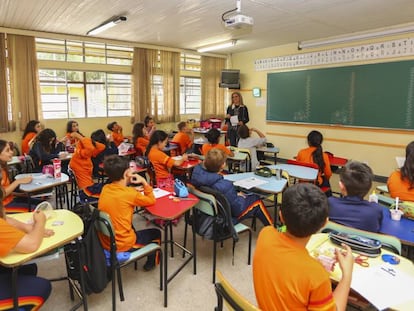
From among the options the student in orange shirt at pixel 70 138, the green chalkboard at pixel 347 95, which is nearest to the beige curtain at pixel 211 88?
the green chalkboard at pixel 347 95

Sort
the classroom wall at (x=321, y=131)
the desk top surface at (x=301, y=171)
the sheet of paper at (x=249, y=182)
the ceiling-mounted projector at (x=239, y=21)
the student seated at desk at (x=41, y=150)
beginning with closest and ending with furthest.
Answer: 1. the sheet of paper at (x=249, y=182)
2. the desk top surface at (x=301, y=171)
3. the ceiling-mounted projector at (x=239, y=21)
4. the student seated at desk at (x=41, y=150)
5. the classroom wall at (x=321, y=131)

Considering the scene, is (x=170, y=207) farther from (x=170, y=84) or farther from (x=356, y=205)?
(x=170, y=84)

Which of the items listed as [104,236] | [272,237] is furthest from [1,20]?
[272,237]

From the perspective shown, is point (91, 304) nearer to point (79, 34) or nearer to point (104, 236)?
point (104, 236)

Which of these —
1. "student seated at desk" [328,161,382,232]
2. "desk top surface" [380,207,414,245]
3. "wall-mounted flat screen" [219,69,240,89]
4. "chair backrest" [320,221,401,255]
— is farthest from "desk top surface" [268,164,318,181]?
"wall-mounted flat screen" [219,69,240,89]

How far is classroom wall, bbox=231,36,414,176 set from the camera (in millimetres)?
6214

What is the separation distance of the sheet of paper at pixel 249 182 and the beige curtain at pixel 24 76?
203 inches

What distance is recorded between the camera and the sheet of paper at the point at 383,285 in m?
1.34

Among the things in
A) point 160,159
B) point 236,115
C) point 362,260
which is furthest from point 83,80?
point 362,260

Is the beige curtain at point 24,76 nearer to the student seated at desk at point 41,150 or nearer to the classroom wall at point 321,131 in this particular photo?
the student seated at desk at point 41,150

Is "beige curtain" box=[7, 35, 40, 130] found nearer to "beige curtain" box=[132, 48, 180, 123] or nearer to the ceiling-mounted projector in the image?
"beige curtain" box=[132, 48, 180, 123]

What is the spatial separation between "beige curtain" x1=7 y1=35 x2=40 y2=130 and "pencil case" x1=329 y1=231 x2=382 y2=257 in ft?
21.3

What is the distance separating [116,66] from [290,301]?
7.34 meters

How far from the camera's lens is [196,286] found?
108 inches
